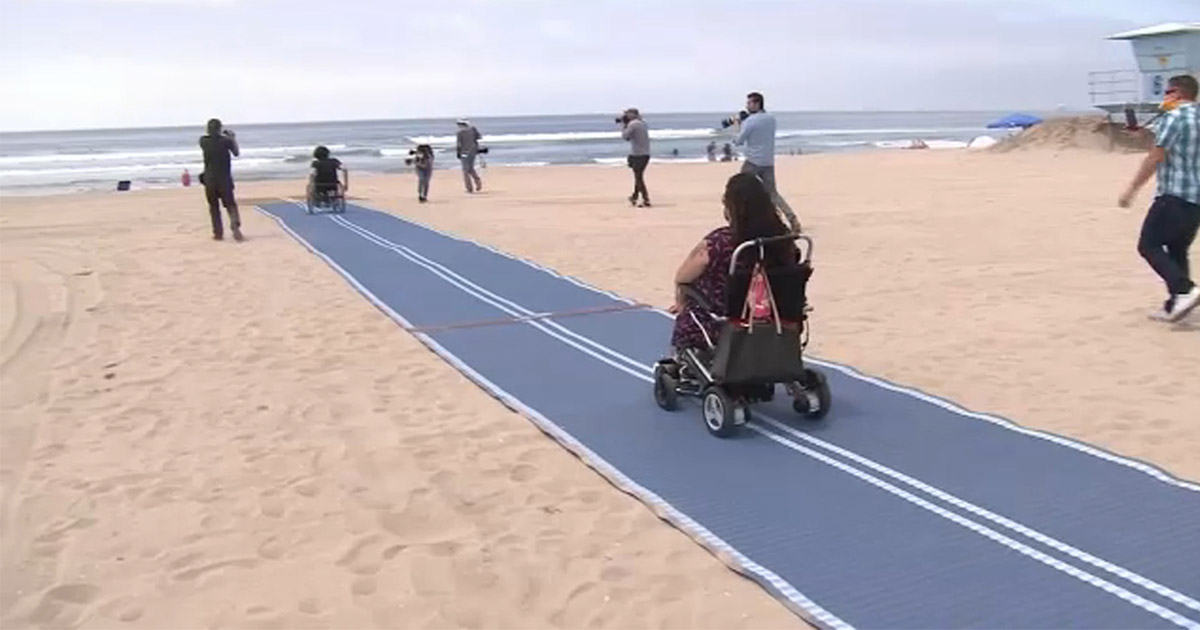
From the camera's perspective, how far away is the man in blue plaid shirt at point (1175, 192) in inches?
264

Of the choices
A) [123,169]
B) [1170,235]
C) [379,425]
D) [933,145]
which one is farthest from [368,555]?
[933,145]

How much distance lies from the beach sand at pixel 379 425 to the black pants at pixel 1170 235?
340mm

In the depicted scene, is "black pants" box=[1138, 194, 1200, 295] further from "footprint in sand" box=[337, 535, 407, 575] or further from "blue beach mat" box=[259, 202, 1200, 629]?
"footprint in sand" box=[337, 535, 407, 575]

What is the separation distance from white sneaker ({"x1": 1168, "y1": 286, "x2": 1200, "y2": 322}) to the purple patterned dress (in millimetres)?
3497

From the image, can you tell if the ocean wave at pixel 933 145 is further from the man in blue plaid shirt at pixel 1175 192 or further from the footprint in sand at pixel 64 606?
the footprint in sand at pixel 64 606

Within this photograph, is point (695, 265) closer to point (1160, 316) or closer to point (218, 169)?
point (1160, 316)

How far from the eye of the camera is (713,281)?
5.09 m

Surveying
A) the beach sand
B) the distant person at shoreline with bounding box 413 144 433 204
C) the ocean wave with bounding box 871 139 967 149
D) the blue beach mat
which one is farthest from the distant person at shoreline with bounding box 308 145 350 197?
the ocean wave with bounding box 871 139 967 149

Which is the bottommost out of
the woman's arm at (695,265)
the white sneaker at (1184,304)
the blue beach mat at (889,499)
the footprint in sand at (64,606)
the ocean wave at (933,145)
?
the ocean wave at (933,145)

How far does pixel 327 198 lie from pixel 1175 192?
43.8ft

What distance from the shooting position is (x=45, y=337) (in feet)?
25.2

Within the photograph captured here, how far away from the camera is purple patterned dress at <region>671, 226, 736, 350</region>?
16.5 feet

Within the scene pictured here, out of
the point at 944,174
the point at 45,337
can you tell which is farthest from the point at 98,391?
the point at 944,174

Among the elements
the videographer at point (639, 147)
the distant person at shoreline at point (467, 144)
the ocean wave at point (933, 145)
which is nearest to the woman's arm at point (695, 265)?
the videographer at point (639, 147)
